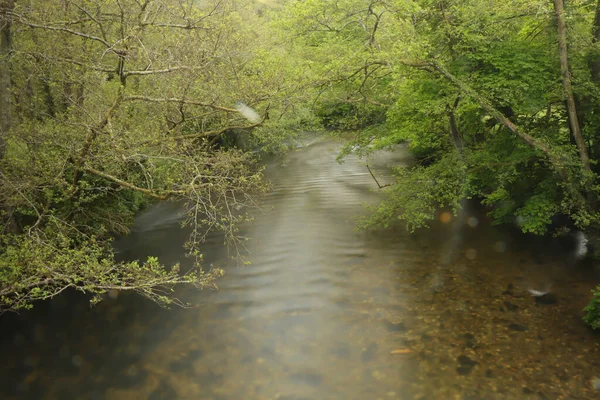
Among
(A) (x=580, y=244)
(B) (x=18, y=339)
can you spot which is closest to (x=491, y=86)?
(A) (x=580, y=244)

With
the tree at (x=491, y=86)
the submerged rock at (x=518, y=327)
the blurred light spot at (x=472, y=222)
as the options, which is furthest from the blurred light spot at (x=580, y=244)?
the submerged rock at (x=518, y=327)

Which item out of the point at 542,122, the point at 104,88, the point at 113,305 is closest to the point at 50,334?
the point at 113,305

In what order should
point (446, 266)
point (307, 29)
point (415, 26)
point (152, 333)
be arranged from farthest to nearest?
point (307, 29) < point (415, 26) < point (446, 266) < point (152, 333)

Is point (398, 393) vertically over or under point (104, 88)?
under

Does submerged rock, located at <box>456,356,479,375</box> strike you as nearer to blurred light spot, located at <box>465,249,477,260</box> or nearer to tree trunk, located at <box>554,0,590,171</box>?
blurred light spot, located at <box>465,249,477,260</box>

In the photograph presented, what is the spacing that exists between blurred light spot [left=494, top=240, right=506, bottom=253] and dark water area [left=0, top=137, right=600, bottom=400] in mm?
72

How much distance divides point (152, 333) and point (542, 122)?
1448 cm

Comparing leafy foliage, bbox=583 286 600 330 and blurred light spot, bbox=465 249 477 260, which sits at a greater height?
leafy foliage, bbox=583 286 600 330

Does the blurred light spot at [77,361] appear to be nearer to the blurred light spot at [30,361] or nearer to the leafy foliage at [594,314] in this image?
the blurred light spot at [30,361]

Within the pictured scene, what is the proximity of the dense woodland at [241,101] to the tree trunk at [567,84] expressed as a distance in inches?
2.2

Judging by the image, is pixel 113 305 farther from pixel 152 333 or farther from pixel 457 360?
pixel 457 360

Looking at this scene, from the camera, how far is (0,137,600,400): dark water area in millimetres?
8961

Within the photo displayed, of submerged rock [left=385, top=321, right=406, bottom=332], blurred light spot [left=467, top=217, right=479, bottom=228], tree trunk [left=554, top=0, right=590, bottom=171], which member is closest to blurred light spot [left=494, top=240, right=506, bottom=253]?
blurred light spot [left=467, top=217, right=479, bottom=228]

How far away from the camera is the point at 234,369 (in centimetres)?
973
